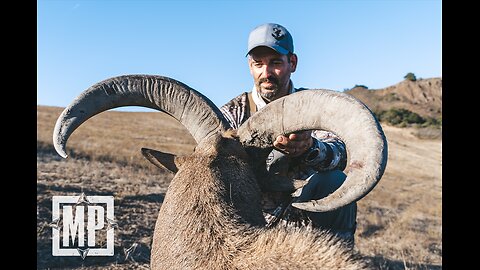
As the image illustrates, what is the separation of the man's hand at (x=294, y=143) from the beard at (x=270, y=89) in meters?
1.34

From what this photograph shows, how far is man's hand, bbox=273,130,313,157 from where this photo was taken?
5254 millimetres

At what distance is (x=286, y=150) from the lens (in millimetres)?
5402

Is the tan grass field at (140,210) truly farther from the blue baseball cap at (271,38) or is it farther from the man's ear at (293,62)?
the blue baseball cap at (271,38)

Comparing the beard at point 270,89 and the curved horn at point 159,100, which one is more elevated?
the beard at point 270,89

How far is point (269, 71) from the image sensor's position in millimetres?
6758

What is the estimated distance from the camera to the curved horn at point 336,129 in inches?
162

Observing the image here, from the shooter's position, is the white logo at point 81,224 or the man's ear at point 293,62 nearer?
the man's ear at point 293,62

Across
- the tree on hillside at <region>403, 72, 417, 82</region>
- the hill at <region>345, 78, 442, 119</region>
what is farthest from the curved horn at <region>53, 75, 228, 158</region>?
the tree on hillside at <region>403, 72, 417, 82</region>

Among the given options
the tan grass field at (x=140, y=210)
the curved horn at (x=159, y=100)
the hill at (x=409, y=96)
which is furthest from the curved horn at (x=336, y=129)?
the hill at (x=409, y=96)

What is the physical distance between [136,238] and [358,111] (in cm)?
659

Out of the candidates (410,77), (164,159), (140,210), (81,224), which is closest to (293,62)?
(164,159)
